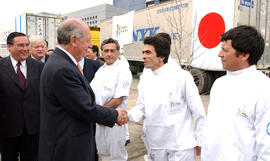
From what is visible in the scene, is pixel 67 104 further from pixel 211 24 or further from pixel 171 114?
pixel 211 24

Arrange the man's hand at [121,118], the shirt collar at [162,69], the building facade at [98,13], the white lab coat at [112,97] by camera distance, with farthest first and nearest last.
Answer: the building facade at [98,13] → the white lab coat at [112,97] → the shirt collar at [162,69] → the man's hand at [121,118]

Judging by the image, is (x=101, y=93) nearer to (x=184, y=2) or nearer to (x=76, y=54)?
(x=76, y=54)

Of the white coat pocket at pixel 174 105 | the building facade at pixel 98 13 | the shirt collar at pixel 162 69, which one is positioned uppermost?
the building facade at pixel 98 13

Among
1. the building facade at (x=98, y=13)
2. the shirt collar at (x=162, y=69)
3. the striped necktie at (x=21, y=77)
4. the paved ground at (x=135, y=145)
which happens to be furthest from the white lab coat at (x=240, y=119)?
the building facade at (x=98, y=13)

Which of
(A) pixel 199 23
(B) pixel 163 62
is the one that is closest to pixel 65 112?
(B) pixel 163 62

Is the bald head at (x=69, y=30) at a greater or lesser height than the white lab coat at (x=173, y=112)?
greater

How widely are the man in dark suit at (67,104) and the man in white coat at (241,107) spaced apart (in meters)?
0.93

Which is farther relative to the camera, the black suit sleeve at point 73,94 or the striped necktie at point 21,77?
the striped necktie at point 21,77

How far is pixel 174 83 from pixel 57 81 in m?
1.09

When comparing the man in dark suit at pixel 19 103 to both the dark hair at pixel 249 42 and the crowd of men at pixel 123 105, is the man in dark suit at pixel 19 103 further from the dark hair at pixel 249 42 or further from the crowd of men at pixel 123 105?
the dark hair at pixel 249 42

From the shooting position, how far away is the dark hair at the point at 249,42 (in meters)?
1.52

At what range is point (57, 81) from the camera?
1.71 m

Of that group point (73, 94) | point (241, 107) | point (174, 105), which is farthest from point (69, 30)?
point (241, 107)

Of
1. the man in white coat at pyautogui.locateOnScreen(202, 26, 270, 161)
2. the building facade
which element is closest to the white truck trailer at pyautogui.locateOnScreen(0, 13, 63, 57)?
the man in white coat at pyautogui.locateOnScreen(202, 26, 270, 161)
